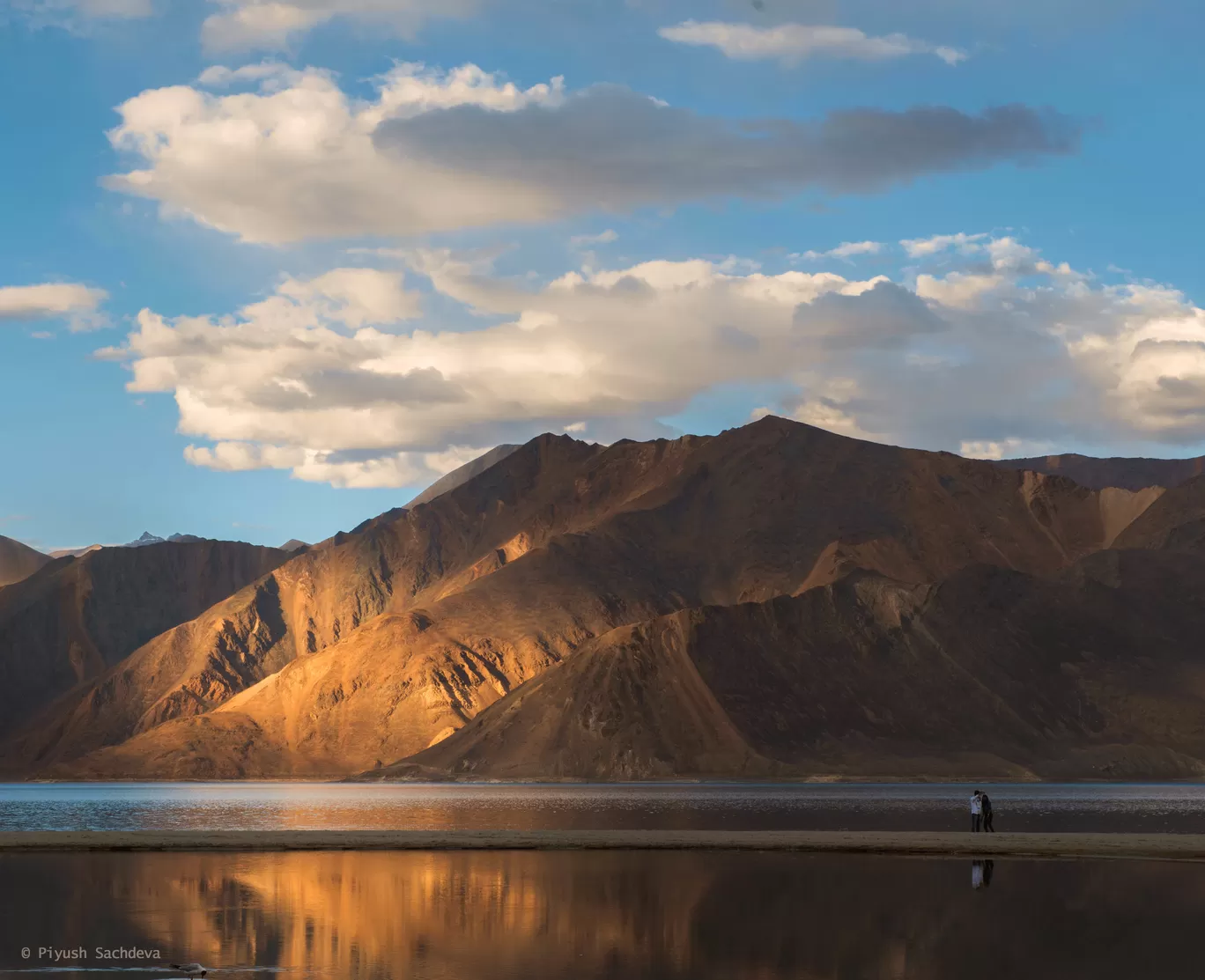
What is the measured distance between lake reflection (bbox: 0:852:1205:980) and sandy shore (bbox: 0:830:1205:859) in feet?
16.6

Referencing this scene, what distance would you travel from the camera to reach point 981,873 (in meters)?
51.1

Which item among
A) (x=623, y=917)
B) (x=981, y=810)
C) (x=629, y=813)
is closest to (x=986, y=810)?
(x=981, y=810)

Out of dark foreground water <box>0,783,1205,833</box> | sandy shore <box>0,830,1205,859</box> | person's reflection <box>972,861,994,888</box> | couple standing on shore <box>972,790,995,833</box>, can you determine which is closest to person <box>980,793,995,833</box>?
couple standing on shore <box>972,790,995,833</box>

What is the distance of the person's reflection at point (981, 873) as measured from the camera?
47.1 meters

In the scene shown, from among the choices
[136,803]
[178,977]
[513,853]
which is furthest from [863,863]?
[136,803]

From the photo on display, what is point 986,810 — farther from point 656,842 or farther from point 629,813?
point 629,813

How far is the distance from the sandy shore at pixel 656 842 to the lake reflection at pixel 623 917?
5.07 metres

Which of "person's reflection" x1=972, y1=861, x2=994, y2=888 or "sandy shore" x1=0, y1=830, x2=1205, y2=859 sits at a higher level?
"person's reflection" x1=972, y1=861, x2=994, y2=888

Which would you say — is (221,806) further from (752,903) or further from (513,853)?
(752,903)

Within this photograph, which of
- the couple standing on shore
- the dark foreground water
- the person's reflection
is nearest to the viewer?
the person's reflection

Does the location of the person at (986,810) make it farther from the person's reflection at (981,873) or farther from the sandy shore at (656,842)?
the person's reflection at (981,873)

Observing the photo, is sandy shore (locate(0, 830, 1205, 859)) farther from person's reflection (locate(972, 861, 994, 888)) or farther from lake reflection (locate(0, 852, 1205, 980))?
lake reflection (locate(0, 852, 1205, 980))

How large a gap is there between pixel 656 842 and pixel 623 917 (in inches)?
1139

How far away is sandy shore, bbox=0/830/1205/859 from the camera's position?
62062 mm
